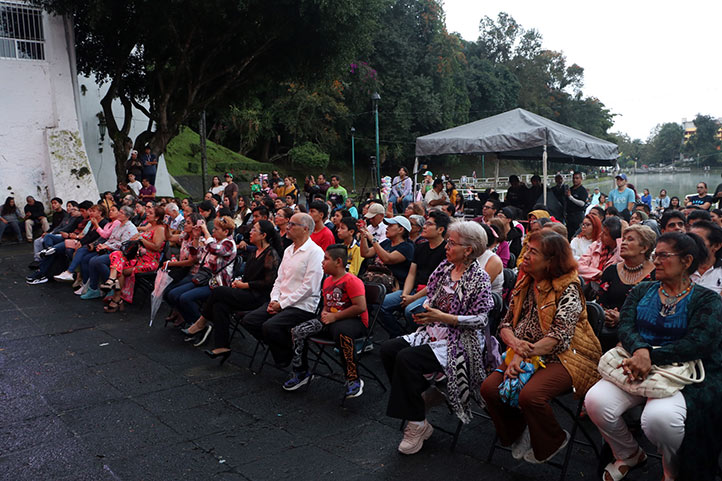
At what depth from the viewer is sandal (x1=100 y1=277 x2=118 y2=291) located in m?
8.41

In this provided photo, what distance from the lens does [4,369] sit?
5.98 m

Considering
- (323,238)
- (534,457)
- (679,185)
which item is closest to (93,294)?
(323,238)

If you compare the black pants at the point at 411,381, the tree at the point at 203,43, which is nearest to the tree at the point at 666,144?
the tree at the point at 203,43

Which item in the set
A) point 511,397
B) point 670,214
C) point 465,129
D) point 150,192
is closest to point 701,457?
point 511,397

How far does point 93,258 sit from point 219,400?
4813mm

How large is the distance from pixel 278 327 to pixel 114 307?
410cm

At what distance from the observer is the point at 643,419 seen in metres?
3.24

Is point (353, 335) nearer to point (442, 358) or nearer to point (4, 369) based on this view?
point (442, 358)

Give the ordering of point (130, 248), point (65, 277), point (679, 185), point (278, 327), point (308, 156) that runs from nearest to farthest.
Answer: point (278, 327) → point (130, 248) → point (65, 277) → point (308, 156) → point (679, 185)

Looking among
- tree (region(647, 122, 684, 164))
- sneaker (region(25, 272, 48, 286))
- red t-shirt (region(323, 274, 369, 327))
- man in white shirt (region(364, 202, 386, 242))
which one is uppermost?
tree (region(647, 122, 684, 164))

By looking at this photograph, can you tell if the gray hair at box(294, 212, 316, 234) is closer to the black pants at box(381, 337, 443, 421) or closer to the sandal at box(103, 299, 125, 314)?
the black pants at box(381, 337, 443, 421)

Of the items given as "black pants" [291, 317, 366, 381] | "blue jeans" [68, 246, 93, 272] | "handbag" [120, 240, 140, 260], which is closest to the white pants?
"black pants" [291, 317, 366, 381]

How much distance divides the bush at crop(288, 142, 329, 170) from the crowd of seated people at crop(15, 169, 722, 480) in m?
28.7

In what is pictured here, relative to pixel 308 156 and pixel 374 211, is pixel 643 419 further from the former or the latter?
pixel 308 156
